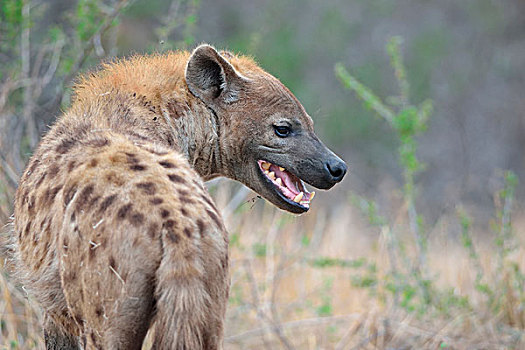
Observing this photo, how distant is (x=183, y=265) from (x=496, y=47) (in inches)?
508

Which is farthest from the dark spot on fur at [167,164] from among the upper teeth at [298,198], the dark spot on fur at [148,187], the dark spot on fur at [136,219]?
the upper teeth at [298,198]

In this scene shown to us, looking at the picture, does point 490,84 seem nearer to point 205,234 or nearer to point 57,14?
point 57,14

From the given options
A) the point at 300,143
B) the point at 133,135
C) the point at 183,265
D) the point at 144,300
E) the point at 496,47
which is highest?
the point at 496,47

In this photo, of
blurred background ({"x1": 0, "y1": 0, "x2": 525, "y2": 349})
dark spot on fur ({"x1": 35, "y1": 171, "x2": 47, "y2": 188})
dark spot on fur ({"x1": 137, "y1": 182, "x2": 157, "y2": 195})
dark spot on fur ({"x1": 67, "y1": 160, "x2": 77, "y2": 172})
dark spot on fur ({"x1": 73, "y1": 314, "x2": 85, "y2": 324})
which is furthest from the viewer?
blurred background ({"x1": 0, "y1": 0, "x2": 525, "y2": 349})

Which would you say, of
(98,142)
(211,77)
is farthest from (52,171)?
(211,77)

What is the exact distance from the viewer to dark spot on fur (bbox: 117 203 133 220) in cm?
204

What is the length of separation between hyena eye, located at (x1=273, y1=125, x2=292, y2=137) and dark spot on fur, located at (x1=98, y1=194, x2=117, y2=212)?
1087 millimetres

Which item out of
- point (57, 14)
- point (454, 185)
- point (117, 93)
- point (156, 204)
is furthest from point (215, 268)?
point (454, 185)

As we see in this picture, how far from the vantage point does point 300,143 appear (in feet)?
10.1

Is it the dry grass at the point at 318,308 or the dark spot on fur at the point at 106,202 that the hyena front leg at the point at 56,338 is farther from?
the dry grass at the point at 318,308

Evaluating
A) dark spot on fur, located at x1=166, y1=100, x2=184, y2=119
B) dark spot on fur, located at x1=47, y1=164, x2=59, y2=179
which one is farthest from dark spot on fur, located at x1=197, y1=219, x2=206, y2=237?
dark spot on fur, located at x1=166, y1=100, x2=184, y2=119

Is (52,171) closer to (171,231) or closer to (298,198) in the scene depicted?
(171,231)

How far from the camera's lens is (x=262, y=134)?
304 cm

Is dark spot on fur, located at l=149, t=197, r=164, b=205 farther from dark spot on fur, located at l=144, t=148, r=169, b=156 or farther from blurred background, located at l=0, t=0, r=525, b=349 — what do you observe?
blurred background, located at l=0, t=0, r=525, b=349
